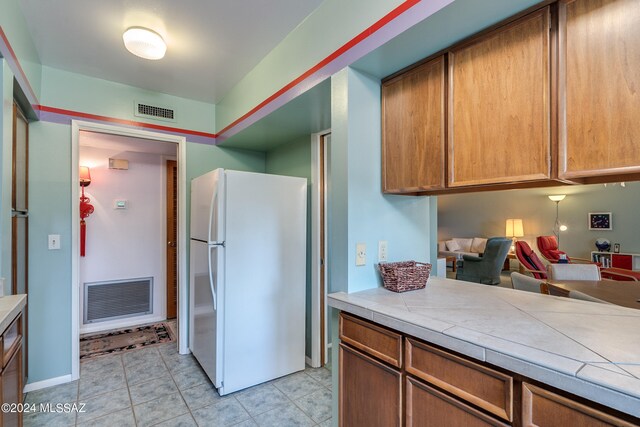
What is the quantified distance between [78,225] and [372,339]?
260cm

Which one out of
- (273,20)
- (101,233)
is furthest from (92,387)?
(273,20)

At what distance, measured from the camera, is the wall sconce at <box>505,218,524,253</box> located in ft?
19.6

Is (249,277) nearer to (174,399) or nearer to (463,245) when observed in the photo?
(174,399)

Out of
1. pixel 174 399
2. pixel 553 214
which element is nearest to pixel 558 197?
pixel 553 214

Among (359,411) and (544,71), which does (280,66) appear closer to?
(544,71)

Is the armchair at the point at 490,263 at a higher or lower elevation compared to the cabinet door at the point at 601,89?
lower

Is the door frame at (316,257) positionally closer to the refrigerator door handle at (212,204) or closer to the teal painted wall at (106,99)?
the refrigerator door handle at (212,204)

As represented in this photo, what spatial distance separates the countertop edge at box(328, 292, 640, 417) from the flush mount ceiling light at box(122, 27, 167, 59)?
2.14 meters

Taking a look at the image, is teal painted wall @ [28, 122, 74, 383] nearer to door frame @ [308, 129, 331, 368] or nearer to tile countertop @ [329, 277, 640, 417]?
door frame @ [308, 129, 331, 368]

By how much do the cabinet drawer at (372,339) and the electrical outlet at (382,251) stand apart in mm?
394

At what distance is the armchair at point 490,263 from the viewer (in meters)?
4.89

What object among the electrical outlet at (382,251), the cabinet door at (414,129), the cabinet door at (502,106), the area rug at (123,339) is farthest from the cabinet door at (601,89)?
the area rug at (123,339)

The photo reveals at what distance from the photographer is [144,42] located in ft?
6.30

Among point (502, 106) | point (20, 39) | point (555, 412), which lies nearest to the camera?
point (555, 412)
